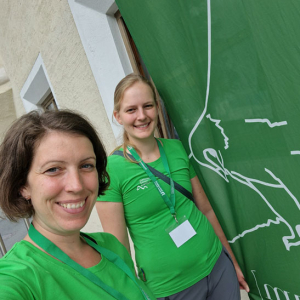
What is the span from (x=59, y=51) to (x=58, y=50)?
3cm

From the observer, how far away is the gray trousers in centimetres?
130

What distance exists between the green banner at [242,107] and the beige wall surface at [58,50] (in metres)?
1.37

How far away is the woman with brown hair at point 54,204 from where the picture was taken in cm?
72

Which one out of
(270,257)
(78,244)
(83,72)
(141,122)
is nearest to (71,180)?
(78,244)

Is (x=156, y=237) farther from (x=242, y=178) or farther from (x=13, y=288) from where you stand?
(x=13, y=288)

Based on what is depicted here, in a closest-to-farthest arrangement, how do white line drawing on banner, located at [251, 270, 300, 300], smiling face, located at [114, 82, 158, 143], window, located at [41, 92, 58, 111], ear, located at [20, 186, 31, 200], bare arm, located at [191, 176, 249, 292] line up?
ear, located at [20, 186, 31, 200], white line drawing on banner, located at [251, 270, 300, 300], smiling face, located at [114, 82, 158, 143], bare arm, located at [191, 176, 249, 292], window, located at [41, 92, 58, 111]

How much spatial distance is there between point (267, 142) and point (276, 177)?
0.15 m

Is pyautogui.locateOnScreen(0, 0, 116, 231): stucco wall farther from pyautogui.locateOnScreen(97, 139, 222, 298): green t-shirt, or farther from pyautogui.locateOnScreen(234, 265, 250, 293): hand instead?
pyautogui.locateOnScreen(234, 265, 250, 293): hand

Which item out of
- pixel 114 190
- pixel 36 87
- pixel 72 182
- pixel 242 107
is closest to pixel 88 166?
pixel 72 182

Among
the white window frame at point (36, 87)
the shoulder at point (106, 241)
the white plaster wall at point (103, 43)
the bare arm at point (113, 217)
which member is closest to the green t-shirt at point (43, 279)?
the shoulder at point (106, 241)

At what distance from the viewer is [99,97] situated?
259cm

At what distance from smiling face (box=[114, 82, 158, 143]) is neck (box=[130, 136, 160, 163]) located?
0.10 feet

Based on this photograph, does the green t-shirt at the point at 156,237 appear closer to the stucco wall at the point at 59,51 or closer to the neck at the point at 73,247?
the neck at the point at 73,247

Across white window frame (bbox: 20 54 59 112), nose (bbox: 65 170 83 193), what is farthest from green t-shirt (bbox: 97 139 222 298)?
white window frame (bbox: 20 54 59 112)
